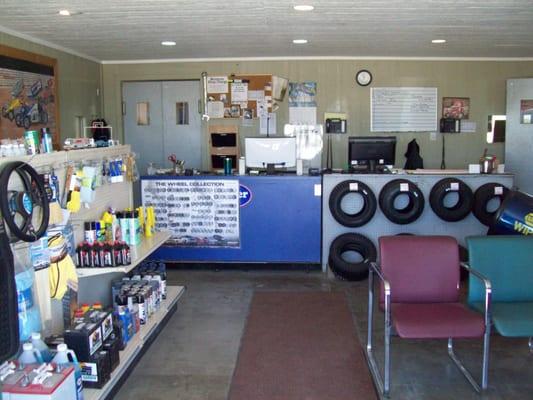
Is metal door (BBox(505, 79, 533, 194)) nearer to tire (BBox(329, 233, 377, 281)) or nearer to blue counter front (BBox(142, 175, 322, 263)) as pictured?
tire (BBox(329, 233, 377, 281))

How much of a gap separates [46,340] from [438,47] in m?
5.80

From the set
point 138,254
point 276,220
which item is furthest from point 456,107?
point 138,254

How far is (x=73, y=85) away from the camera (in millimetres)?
6867

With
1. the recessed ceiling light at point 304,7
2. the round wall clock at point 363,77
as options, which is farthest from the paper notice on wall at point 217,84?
the recessed ceiling light at point 304,7

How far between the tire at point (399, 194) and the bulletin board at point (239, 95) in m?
2.90

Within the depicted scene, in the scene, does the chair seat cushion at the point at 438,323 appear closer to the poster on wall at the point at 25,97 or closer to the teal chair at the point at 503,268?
the teal chair at the point at 503,268

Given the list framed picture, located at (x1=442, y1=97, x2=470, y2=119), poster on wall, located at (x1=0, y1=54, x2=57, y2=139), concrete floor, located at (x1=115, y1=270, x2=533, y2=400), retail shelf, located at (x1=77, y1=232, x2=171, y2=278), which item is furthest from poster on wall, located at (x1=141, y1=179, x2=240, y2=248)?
framed picture, located at (x1=442, y1=97, x2=470, y2=119)

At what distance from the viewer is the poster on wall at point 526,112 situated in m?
7.56

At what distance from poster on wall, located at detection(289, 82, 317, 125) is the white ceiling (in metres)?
0.54

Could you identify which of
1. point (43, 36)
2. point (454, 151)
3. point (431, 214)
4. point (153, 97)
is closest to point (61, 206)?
point (43, 36)

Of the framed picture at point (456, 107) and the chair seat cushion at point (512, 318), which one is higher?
the framed picture at point (456, 107)

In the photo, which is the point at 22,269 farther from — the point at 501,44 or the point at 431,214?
the point at 501,44

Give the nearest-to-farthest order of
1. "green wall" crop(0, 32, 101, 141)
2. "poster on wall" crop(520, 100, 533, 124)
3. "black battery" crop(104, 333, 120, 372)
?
"black battery" crop(104, 333, 120, 372) < "green wall" crop(0, 32, 101, 141) < "poster on wall" crop(520, 100, 533, 124)

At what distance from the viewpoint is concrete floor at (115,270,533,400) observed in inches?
123
